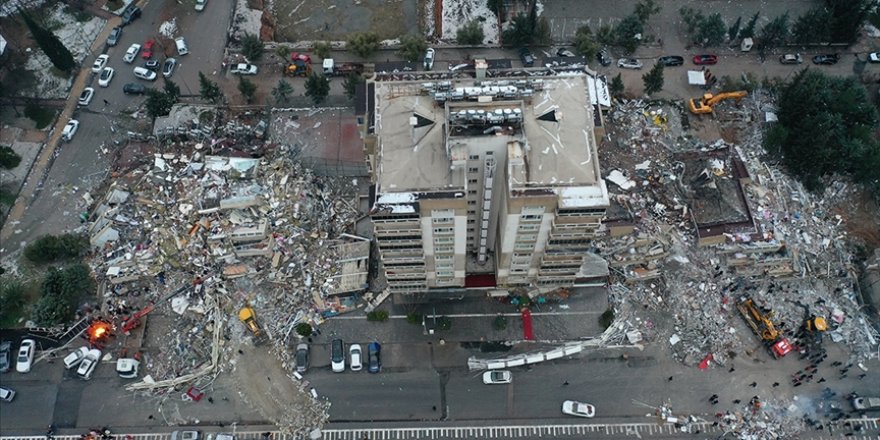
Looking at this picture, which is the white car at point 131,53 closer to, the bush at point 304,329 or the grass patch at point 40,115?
the grass patch at point 40,115

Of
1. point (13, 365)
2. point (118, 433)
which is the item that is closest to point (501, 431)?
point (118, 433)

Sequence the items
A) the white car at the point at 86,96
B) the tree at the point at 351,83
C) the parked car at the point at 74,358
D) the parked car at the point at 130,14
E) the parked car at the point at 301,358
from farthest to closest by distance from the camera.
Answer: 1. the parked car at the point at 130,14
2. the white car at the point at 86,96
3. the tree at the point at 351,83
4. the parked car at the point at 74,358
5. the parked car at the point at 301,358

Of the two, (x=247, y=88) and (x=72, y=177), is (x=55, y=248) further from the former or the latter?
(x=247, y=88)

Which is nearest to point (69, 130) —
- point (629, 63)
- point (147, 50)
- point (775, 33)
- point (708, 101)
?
point (147, 50)

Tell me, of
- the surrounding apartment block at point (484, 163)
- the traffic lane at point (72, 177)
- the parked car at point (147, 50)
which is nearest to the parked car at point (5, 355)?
the traffic lane at point (72, 177)

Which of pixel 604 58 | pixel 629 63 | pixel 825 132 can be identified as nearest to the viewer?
pixel 825 132

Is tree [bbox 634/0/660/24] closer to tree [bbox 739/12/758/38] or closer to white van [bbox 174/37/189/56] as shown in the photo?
tree [bbox 739/12/758/38]
